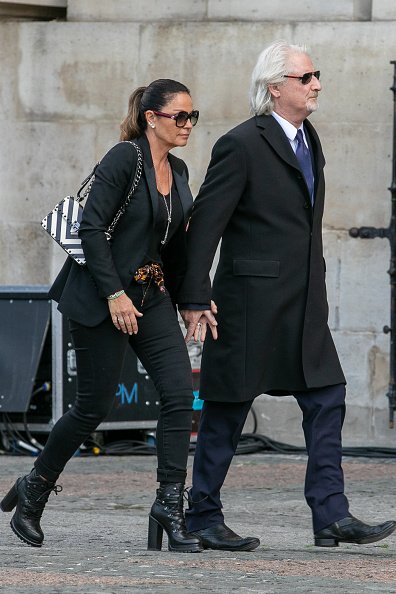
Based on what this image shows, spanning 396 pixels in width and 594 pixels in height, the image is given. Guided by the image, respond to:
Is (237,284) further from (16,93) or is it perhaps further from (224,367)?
(16,93)

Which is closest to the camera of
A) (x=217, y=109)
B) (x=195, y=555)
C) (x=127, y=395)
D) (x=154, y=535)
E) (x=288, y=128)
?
(x=195, y=555)

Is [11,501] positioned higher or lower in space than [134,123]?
lower

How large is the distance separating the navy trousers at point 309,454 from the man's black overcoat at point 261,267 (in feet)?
0.27

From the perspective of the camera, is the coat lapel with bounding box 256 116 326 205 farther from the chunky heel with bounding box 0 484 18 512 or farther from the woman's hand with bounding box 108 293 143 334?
the chunky heel with bounding box 0 484 18 512

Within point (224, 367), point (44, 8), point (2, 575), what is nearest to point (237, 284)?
point (224, 367)

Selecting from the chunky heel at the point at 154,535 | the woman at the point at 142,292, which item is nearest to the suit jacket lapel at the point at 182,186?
→ the woman at the point at 142,292

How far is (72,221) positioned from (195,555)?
1.33 meters

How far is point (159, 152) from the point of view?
582 cm

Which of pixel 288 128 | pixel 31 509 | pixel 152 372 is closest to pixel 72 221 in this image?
pixel 152 372

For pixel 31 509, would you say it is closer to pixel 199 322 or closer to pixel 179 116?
pixel 199 322

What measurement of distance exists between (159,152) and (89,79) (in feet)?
16.2

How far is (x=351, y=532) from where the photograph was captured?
223 inches

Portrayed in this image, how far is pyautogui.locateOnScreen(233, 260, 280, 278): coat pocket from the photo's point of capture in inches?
228

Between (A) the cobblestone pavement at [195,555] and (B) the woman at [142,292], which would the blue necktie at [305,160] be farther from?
(A) the cobblestone pavement at [195,555]
